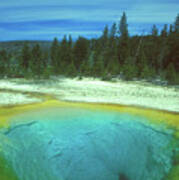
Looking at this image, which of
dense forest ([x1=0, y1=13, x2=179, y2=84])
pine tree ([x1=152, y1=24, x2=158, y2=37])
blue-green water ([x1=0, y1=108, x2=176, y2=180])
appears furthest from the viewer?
pine tree ([x1=152, y1=24, x2=158, y2=37])

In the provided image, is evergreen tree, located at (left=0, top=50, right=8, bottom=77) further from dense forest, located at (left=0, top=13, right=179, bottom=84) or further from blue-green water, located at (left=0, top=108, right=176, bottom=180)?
blue-green water, located at (left=0, top=108, right=176, bottom=180)

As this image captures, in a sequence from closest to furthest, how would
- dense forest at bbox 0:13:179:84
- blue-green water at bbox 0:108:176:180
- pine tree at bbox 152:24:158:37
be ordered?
blue-green water at bbox 0:108:176:180 < dense forest at bbox 0:13:179:84 < pine tree at bbox 152:24:158:37

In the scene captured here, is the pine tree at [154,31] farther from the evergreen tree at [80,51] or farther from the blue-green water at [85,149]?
the blue-green water at [85,149]

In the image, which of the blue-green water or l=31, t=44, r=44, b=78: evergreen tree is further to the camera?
l=31, t=44, r=44, b=78: evergreen tree

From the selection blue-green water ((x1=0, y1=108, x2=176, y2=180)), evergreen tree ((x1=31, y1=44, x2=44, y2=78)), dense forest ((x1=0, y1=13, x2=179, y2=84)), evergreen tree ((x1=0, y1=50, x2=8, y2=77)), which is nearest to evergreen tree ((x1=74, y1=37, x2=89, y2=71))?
dense forest ((x1=0, y1=13, x2=179, y2=84))

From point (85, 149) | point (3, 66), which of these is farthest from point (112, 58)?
point (85, 149)

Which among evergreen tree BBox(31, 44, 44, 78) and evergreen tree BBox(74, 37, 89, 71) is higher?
evergreen tree BBox(74, 37, 89, 71)

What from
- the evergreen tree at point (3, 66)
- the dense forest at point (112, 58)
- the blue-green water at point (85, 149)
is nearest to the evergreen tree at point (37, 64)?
the dense forest at point (112, 58)

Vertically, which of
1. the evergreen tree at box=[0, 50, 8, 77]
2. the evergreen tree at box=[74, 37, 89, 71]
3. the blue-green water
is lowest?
the blue-green water
